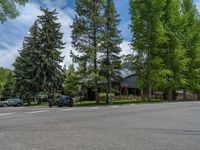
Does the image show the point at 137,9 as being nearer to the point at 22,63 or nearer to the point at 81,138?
the point at 22,63

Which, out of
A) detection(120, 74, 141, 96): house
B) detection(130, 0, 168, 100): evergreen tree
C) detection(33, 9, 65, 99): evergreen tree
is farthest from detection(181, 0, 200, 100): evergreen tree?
detection(33, 9, 65, 99): evergreen tree

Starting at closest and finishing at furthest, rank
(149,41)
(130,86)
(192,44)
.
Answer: (149,41), (192,44), (130,86)

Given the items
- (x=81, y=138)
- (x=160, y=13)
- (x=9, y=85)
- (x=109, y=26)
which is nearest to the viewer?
(x=81, y=138)

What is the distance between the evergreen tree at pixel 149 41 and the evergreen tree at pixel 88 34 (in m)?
4.86

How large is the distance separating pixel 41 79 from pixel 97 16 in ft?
47.3

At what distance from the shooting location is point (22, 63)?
58.7 metres

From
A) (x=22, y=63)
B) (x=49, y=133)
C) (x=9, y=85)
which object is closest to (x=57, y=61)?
(x=22, y=63)

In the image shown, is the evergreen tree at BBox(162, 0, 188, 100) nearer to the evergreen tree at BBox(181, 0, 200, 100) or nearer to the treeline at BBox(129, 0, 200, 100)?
the treeline at BBox(129, 0, 200, 100)

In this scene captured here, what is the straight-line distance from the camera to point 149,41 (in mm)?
45156

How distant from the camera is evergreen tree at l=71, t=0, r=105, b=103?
1812 inches

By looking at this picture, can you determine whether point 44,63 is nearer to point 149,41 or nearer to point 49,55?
point 49,55

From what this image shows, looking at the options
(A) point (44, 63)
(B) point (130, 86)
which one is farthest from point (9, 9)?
(B) point (130, 86)

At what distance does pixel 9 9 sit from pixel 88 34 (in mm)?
26203

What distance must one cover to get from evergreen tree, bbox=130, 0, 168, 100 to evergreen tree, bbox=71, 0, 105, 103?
4.86 metres
